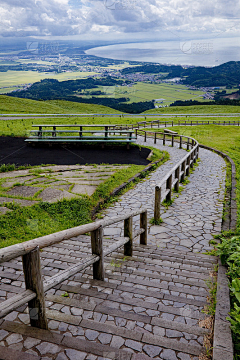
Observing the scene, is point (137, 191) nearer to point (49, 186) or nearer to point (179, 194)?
point (179, 194)

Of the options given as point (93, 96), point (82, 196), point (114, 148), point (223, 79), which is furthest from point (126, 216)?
point (223, 79)

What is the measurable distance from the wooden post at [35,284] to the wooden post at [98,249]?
1.02m

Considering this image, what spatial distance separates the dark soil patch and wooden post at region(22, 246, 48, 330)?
9.68 meters

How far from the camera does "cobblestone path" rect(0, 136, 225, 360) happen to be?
2.24 meters

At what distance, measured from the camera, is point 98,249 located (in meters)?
3.35

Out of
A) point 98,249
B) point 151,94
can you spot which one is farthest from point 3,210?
point 151,94

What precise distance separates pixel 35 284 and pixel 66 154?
11620 mm

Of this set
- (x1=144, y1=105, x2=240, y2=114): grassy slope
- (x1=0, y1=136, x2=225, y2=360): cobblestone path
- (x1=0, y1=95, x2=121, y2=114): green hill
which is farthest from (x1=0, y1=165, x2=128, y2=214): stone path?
(x1=144, y1=105, x2=240, y2=114): grassy slope

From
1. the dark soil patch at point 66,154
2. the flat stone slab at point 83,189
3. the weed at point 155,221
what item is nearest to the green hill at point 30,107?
the dark soil patch at point 66,154

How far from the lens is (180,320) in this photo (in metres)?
2.91

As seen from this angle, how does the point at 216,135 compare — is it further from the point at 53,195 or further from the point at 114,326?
the point at 114,326

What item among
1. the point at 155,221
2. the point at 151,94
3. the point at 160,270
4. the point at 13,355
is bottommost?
the point at 155,221

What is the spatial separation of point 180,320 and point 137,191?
6.07 meters

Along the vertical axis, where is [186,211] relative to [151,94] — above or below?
below
